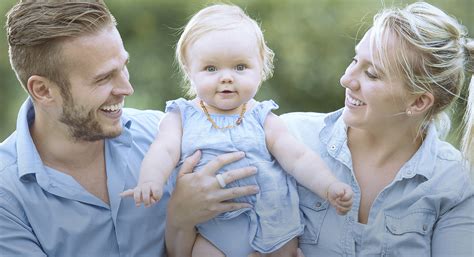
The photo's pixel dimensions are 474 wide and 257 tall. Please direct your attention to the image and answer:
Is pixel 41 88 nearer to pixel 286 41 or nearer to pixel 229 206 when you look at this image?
pixel 229 206

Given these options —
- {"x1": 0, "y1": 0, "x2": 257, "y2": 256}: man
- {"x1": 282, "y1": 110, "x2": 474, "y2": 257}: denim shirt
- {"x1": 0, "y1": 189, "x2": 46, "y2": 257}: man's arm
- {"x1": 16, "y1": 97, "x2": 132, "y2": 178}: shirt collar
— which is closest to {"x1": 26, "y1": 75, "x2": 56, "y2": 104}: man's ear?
{"x1": 0, "y1": 0, "x2": 257, "y2": 256}: man

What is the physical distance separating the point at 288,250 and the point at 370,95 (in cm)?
61

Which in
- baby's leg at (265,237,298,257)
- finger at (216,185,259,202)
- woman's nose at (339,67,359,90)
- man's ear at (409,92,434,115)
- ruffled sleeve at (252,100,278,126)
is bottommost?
baby's leg at (265,237,298,257)

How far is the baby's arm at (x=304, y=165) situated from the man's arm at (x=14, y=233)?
2.89ft

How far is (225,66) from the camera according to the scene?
2.80 m

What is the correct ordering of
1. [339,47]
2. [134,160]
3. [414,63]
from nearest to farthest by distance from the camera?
[414,63] < [134,160] < [339,47]

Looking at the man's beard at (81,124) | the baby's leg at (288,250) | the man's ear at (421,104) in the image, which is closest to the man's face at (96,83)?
the man's beard at (81,124)

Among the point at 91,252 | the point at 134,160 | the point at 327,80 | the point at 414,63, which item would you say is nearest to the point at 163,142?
the point at 134,160

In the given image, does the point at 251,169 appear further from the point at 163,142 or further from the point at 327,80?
the point at 327,80

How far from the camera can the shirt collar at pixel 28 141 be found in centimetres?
283

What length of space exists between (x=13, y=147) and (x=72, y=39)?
17.5 inches

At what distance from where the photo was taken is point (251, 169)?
2.80 meters

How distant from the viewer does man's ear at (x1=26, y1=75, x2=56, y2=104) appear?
2920mm

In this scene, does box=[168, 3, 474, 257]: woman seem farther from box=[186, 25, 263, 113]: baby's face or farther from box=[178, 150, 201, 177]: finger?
box=[186, 25, 263, 113]: baby's face
